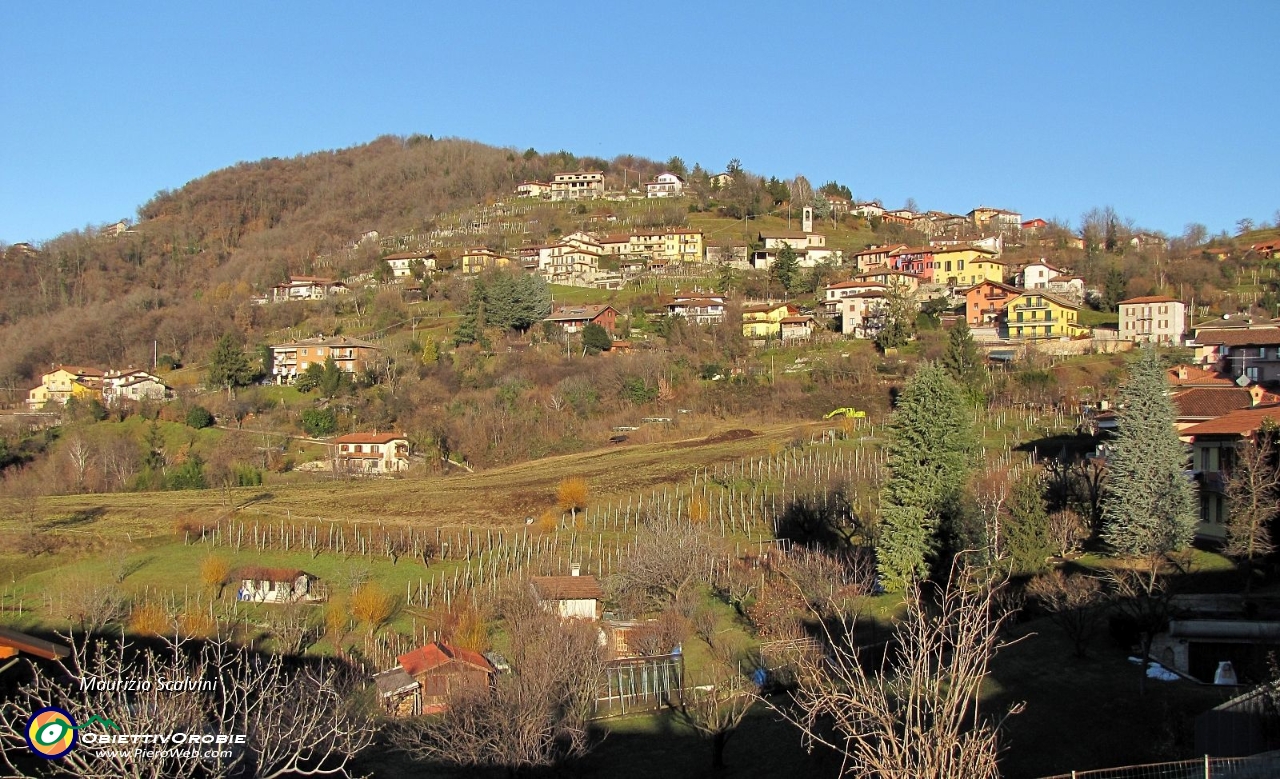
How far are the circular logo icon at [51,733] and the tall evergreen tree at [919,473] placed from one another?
18379 mm

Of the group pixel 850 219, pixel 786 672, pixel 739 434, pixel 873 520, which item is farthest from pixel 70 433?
pixel 850 219

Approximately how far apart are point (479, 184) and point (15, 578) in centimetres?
9085

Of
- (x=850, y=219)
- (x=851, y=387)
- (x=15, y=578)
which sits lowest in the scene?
(x=15, y=578)

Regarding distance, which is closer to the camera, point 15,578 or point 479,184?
point 15,578

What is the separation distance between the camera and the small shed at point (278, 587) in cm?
2758

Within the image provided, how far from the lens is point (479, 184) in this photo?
384 feet

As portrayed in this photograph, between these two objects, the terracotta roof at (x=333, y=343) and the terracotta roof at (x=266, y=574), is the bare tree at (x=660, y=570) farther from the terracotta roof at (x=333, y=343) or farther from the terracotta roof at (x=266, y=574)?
the terracotta roof at (x=333, y=343)

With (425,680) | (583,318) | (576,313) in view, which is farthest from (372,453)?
(425,680)

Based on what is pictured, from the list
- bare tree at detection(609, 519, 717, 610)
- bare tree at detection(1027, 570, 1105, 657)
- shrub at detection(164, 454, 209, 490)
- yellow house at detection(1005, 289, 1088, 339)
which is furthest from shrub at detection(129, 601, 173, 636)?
yellow house at detection(1005, 289, 1088, 339)

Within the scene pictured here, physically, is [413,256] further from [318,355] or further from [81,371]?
[81,371]

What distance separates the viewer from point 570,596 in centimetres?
2425

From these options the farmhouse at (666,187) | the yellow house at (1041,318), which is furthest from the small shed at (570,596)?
the farmhouse at (666,187)

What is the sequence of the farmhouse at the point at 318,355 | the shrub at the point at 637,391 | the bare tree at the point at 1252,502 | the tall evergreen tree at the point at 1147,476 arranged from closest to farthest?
the bare tree at the point at 1252,502, the tall evergreen tree at the point at 1147,476, the shrub at the point at 637,391, the farmhouse at the point at 318,355

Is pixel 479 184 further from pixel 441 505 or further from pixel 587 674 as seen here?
pixel 587 674
